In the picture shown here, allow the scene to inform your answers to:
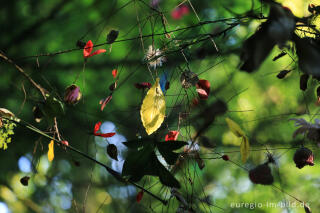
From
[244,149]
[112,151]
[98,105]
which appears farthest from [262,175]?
[98,105]

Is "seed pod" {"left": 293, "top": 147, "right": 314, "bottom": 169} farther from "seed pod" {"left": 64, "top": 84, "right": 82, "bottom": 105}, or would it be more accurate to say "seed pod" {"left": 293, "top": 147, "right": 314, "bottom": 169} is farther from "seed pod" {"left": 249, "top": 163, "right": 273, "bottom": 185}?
"seed pod" {"left": 64, "top": 84, "right": 82, "bottom": 105}

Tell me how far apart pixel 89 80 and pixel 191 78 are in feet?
2.86

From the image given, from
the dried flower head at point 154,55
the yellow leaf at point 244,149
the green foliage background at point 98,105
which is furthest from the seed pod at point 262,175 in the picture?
the green foliage background at point 98,105

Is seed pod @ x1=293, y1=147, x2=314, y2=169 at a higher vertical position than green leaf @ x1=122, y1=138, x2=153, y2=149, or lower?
higher

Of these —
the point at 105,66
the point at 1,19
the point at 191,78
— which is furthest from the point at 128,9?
the point at 191,78

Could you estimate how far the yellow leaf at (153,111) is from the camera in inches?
A: 10.4

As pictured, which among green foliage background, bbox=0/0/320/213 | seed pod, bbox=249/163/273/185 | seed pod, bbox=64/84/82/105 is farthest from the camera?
green foliage background, bbox=0/0/320/213

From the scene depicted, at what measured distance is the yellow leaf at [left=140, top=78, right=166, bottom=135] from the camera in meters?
0.26


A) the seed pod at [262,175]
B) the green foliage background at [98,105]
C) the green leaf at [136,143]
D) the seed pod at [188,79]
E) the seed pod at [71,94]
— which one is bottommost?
the seed pod at [262,175]

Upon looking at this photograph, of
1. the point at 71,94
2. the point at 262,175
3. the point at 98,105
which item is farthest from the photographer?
the point at 98,105

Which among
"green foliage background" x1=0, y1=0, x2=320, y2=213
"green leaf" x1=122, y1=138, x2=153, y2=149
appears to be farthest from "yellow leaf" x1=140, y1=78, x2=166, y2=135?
"green foliage background" x1=0, y1=0, x2=320, y2=213

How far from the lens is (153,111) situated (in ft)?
0.88

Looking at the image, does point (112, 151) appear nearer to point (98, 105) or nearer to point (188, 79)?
point (188, 79)

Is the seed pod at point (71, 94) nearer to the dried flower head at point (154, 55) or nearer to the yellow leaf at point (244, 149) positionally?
the dried flower head at point (154, 55)
